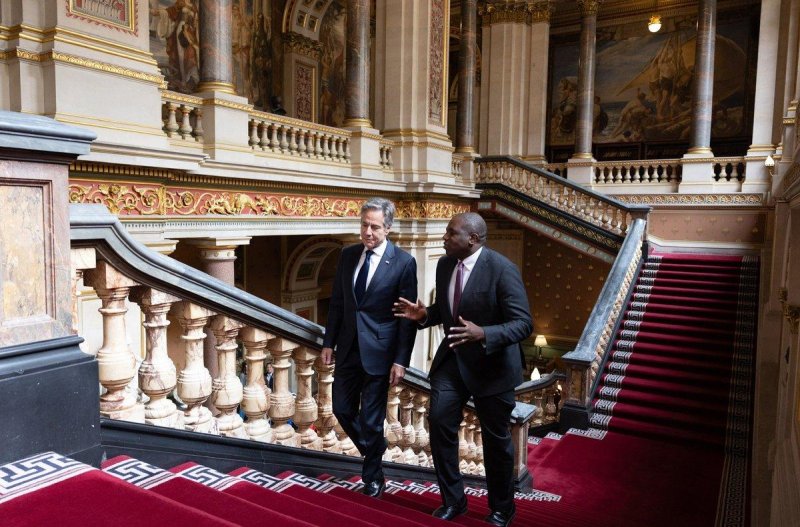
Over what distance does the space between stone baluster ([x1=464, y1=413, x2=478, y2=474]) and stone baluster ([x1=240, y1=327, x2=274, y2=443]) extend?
2.42m

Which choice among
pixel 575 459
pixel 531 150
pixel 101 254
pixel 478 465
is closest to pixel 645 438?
pixel 575 459

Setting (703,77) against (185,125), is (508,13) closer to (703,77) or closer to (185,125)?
(703,77)

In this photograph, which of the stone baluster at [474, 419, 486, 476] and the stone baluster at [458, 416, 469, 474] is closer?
the stone baluster at [458, 416, 469, 474]

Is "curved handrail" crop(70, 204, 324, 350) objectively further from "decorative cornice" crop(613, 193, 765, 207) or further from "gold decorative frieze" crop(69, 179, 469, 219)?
"decorative cornice" crop(613, 193, 765, 207)

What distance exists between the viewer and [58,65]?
513 cm

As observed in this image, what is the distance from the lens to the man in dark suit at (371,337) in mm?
2875

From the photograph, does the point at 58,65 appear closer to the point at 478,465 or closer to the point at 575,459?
the point at 478,465

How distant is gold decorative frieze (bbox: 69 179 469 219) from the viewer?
5.39m

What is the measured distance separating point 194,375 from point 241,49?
1048cm

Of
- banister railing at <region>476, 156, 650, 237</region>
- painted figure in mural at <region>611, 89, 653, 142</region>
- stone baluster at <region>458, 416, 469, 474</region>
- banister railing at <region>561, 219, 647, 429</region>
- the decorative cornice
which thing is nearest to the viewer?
stone baluster at <region>458, 416, 469, 474</region>

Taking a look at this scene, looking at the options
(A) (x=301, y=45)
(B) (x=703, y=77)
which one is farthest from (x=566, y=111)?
(A) (x=301, y=45)

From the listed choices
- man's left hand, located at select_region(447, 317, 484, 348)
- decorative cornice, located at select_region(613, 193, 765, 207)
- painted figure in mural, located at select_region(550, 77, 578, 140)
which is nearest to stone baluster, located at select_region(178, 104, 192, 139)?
man's left hand, located at select_region(447, 317, 484, 348)

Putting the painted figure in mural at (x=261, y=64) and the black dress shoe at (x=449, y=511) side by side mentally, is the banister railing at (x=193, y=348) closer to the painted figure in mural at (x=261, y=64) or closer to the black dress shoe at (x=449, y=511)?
the black dress shoe at (x=449, y=511)

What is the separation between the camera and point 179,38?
10.3 metres
